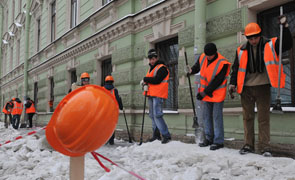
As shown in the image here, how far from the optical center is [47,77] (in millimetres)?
13938

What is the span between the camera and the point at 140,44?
298 inches

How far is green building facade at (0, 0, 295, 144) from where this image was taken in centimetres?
502

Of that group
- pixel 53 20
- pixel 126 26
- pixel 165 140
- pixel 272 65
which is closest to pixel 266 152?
A: pixel 272 65

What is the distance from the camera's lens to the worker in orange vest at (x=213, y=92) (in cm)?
423

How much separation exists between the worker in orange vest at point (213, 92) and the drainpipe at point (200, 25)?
84 cm

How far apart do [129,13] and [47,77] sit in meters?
7.80

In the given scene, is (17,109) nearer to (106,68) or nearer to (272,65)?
(106,68)

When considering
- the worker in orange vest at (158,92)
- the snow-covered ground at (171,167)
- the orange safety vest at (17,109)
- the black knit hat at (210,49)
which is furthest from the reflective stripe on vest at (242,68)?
the orange safety vest at (17,109)

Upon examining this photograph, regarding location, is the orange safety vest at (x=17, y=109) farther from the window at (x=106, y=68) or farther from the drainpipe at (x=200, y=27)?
the drainpipe at (x=200, y=27)

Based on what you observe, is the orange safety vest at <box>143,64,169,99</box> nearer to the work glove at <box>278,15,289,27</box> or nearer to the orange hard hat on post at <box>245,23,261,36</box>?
the orange hard hat on post at <box>245,23,261,36</box>

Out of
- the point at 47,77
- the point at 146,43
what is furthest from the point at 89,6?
the point at 47,77

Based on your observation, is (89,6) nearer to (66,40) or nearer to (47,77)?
(66,40)

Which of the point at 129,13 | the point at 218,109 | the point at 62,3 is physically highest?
the point at 62,3

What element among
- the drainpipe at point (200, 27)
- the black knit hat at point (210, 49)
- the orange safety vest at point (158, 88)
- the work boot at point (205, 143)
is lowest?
the work boot at point (205, 143)
